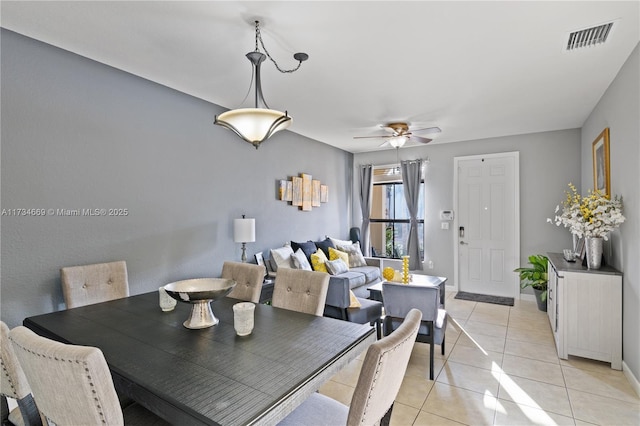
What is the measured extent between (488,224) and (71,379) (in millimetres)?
5920

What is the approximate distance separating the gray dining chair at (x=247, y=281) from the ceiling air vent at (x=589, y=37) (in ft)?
9.59

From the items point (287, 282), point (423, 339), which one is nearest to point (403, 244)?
point (423, 339)

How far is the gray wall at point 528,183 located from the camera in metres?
5.07

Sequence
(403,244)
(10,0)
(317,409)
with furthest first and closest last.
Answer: (403,244) < (10,0) < (317,409)

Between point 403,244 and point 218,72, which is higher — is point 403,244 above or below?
below

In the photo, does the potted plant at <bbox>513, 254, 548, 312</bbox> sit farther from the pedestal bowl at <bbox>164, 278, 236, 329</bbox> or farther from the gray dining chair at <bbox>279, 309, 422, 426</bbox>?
the pedestal bowl at <bbox>164, 278, 236, 329</bbox>

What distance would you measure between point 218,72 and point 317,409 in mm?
2818

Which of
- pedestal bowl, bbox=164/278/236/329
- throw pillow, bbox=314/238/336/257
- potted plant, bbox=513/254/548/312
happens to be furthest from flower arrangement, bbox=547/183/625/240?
pedestal bowl, bbox=164/278/236/329

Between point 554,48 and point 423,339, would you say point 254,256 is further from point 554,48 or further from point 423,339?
point 554,48

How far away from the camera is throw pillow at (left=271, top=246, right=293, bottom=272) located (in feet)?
14.3

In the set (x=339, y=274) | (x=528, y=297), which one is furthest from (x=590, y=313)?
(x=339, y=274)

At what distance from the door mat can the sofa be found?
1527 millimetres

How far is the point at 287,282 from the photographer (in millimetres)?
2396

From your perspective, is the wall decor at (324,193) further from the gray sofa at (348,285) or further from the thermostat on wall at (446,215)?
the thermostat on wall at (446,215)
